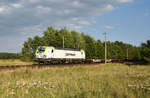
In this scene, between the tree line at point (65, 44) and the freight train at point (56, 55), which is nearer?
the freight train at point (56, 55)

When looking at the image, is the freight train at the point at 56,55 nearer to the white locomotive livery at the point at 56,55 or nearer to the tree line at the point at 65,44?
the white locomotive livery at the point at 56,55

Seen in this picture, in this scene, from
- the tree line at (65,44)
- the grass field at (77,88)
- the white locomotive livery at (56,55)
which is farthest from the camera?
the tree line at (65,44)

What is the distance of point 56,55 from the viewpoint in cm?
3083

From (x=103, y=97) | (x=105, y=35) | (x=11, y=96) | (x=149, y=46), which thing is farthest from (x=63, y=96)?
(x=149, y=46)

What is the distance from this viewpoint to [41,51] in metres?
28.9

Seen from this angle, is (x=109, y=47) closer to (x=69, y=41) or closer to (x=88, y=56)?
(x=88, y=56)

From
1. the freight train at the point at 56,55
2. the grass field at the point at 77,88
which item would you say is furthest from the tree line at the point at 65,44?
the grass field at the point at 77,88

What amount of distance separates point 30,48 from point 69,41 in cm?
1287

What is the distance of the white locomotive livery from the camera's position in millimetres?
28592

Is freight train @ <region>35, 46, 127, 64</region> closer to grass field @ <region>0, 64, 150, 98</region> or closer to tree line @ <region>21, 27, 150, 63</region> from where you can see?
tree line @ <region>21, 27, 150, 63</region>

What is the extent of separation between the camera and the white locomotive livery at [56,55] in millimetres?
28592

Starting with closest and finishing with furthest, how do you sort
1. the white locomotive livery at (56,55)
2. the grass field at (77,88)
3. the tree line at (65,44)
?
the grass field at (77,88) < the white locomotive livery at (56,55) < the tree line at (65,44)

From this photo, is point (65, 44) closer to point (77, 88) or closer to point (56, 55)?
point (56, 55)

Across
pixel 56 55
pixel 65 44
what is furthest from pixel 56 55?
pixel 65 44
